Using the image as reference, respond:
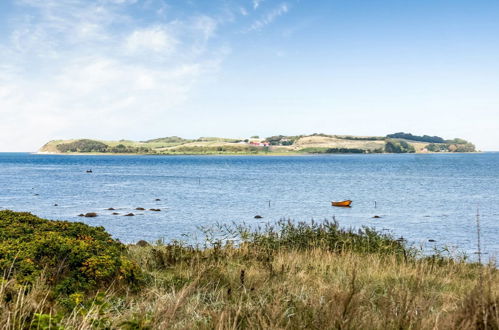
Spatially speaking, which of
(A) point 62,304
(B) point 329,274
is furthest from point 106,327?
(B) point 329,274

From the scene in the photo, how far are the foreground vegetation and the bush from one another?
0.02 meters

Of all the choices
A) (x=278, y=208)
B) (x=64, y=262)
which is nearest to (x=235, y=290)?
(x=64, y=262)

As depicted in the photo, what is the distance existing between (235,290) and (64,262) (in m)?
3.36

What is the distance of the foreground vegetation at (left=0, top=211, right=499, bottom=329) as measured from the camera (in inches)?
219

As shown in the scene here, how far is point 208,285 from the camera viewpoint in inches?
362

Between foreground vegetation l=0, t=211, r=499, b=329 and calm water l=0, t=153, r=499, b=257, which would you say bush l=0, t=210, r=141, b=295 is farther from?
calm water l=0, t=153, r=499, b=257

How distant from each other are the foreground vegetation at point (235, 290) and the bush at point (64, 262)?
25 millimetres

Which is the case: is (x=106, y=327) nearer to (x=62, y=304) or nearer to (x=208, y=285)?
(x=62, y=304)

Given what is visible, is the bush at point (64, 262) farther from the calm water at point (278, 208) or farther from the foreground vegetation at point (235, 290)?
the calm water at point (278, 208)

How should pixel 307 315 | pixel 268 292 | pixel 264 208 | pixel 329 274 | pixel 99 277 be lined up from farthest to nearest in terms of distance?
pixel 264 208
pixel 329 274
pixel 99 277
pixel 268 292
pixel 307 315

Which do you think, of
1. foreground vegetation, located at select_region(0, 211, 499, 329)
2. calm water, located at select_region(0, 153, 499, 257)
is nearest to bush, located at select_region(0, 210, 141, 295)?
foreground vegetation, located at select_region(0, 211, 499, 329)

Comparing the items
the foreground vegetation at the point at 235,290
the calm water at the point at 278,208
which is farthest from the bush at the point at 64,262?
the calm water at the point at 278,208

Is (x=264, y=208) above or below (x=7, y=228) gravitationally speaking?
below

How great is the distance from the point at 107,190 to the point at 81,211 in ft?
87.4
